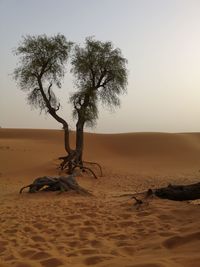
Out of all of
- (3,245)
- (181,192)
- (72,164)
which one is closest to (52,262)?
(3,245)

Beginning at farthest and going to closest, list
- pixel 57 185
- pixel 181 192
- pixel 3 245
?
pixel 57 185, pixel 181 192, pixel 3 245

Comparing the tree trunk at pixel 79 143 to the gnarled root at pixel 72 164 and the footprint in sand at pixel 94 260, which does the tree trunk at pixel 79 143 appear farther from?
the footprint in sand at pixel 94 260

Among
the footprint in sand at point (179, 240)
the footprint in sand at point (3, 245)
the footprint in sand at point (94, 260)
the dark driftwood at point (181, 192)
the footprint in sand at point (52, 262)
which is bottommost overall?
the footprint in sand at point (3, 245)

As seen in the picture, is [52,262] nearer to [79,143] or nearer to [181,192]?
[181,192]

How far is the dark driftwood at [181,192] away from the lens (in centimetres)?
808

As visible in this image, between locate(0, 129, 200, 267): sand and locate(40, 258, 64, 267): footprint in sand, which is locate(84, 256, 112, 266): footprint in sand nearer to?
locate(0, 129, 200, 267): sand

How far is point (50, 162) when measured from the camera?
22719mm

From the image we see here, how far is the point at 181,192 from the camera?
8.38m

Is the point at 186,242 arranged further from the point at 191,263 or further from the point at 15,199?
the point at 15,199

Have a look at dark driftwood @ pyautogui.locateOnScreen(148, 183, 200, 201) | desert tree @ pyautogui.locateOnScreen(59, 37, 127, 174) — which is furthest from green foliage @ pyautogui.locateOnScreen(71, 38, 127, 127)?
dark driftwood @ pyautogui.locateOnScreen(148, 183, 200, 201)

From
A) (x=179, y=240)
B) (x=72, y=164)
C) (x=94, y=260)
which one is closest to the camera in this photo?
(x=94, y=260)

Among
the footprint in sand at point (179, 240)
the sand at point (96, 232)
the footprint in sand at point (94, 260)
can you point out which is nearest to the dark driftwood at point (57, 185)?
the sand at point (96, 232)

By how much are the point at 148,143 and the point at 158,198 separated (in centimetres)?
2536

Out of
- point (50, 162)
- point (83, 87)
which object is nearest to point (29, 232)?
point (83, 87)
